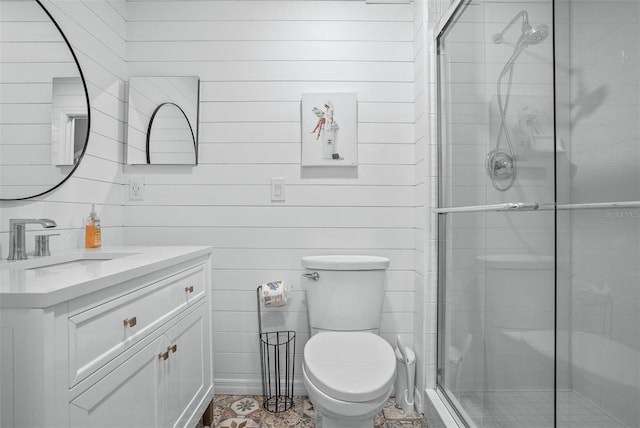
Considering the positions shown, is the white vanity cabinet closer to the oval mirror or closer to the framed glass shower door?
the oval mirror

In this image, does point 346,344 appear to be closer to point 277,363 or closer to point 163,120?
point 277,363

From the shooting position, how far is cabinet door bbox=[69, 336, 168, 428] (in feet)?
2.86

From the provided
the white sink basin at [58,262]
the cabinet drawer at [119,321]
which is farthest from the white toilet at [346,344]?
the white sink basin at [58,262]

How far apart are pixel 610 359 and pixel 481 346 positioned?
50 cm

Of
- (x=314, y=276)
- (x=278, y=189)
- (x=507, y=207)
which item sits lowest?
(x=314, y=276)

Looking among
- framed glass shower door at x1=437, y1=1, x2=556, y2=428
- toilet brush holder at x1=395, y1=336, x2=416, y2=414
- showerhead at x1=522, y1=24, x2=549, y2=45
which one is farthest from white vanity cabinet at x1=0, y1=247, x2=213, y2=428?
showerhead at x1=522, y1=24, x2=549, y2=45

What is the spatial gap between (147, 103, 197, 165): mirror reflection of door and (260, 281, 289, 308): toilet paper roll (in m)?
0.81

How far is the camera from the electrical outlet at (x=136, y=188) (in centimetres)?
200

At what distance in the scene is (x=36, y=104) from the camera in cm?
139

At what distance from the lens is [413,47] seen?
6.52 ft

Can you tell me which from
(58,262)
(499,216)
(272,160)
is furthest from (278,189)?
(499,216)

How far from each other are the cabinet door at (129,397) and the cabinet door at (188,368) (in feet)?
0.24

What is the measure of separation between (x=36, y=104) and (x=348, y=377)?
5.12ft

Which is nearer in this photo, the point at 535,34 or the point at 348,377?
the point at 535,34
